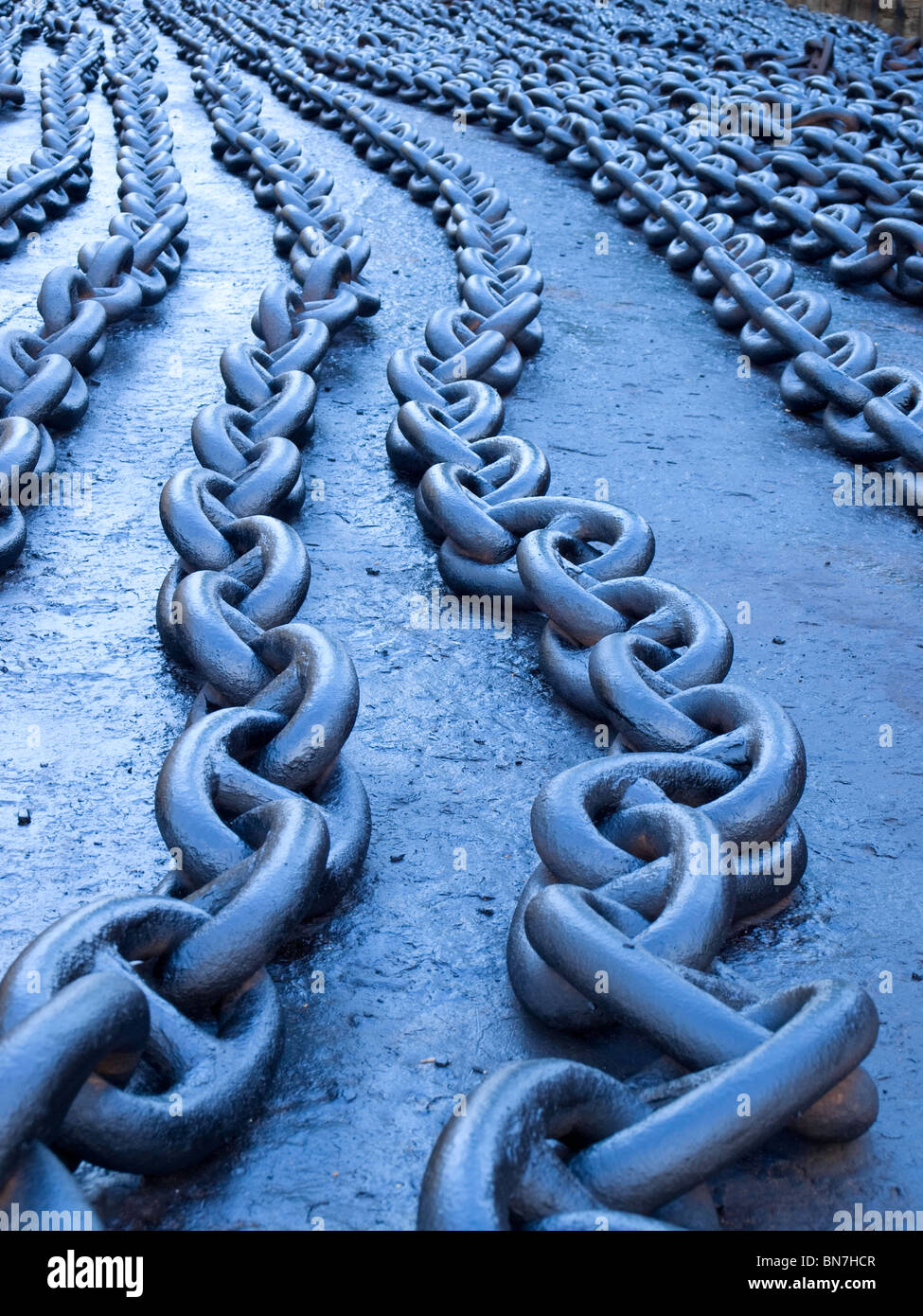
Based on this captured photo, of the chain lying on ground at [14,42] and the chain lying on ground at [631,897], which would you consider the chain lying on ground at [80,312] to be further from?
the chain lying on ground at [14,42]

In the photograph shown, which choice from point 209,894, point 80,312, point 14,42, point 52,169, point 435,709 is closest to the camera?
point 209,894

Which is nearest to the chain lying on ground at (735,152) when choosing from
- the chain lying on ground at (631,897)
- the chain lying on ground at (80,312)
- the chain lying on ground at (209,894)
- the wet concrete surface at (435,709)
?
the wet concrete surface at (435,709)

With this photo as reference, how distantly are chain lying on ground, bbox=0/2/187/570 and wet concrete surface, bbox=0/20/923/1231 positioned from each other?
7 cm

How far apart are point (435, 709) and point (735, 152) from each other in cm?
268

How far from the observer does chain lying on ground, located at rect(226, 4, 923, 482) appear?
248 centimetres

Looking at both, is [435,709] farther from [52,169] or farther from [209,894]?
[52,169]

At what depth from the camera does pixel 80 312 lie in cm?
241

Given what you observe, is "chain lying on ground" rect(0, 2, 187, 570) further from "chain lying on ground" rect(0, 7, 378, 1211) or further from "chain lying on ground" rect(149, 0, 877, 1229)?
"chain lying on ground" rect(149, 0, 877, 1229)

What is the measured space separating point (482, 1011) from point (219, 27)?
A: 21.7 feet

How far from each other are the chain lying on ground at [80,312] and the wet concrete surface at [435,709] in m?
0.07

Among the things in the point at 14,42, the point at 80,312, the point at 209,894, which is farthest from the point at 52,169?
the point at 209,894

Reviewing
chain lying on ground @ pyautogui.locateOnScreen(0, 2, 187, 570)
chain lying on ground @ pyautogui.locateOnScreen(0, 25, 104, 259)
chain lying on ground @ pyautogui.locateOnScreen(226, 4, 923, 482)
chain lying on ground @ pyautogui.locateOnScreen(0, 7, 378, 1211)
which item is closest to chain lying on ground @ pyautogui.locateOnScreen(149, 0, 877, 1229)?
chain lying on ground @ pyautogui.locateOnScreen(0, 7, 378, 1211)

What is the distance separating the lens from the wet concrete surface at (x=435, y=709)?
1.06m
